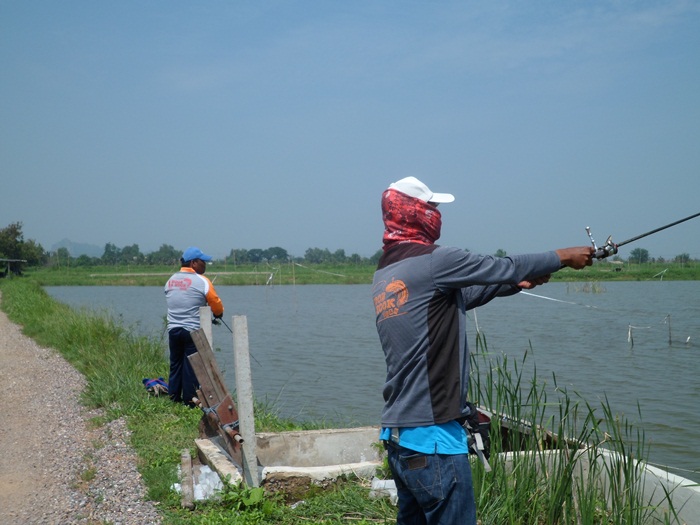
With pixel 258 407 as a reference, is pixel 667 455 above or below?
below

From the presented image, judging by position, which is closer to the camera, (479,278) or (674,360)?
(479,278)

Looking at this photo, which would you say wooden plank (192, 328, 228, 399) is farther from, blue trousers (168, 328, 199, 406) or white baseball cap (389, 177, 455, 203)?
white baseball cap (389, 177, 455, 203)

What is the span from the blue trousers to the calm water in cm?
169

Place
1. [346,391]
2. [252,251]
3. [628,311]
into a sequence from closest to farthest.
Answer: [346,391], [628,311], [252,251]

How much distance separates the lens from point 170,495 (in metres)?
4.99

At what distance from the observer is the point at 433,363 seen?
2.72 m

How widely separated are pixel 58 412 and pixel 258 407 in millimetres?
2255

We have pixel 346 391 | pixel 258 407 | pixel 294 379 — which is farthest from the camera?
pixel 294 379

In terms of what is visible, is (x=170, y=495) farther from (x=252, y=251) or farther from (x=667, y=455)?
(x=252, y=251)

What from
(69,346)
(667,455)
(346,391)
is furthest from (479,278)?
(69,346)

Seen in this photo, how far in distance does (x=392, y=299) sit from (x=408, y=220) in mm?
329

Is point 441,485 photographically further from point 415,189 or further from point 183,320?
point 183,320

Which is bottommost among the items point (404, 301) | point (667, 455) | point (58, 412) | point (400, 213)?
point (667, 455)

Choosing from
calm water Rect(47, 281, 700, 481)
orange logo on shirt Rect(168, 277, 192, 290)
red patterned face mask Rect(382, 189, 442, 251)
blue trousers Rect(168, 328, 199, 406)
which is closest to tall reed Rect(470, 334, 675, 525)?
calm water Rect(47, 281, 700, 481)
